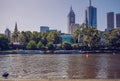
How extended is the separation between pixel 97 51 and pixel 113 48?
1023cm

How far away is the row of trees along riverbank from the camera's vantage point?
135 m

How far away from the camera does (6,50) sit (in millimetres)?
135250

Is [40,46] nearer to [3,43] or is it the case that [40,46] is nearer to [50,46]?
[50,46]

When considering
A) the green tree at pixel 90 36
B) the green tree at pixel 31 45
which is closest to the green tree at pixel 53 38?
the green tree at pixel 31 45

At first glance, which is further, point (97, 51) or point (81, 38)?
point (81, 38)

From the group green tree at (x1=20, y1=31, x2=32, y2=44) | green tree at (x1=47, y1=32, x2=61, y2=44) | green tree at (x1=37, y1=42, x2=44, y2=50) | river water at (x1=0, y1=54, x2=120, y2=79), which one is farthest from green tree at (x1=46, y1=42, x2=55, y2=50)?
river water at (x1=0, y1=54, x2=120, y2=79)

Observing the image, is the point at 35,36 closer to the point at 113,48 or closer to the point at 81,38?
the point at 81,38

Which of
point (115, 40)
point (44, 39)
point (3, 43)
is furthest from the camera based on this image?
point (44, 39)

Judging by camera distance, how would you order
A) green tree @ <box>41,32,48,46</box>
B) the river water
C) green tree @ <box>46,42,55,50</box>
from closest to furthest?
the river water < green tree @ <box>46,42,55,50</box> < green tree @ <box>41,32,48,46</box>

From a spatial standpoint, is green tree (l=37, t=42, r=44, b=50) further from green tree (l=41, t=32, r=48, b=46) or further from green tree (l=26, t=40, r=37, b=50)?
green tree (l=41, t=32, r=48, b=46)

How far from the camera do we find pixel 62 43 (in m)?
142

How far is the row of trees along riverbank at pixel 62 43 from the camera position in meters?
135

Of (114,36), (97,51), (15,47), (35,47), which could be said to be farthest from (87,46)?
(15,47)

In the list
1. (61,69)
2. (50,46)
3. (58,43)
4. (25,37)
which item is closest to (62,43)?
(58,43)
